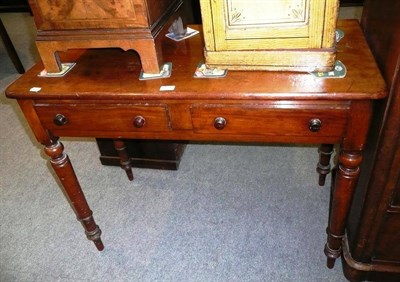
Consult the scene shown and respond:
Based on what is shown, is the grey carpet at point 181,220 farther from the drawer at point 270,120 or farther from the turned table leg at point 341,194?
the drawer at point 270,120

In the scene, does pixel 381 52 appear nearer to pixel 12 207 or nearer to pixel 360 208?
pixel 360 208

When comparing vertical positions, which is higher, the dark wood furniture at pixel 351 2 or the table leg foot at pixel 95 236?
the table leg foot at pixel 95 236

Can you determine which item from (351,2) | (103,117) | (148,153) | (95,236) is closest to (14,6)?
(148,153)

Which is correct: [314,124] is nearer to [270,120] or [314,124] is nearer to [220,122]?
[270,120]

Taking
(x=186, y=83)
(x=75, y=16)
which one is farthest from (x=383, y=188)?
(x=75, y=16)

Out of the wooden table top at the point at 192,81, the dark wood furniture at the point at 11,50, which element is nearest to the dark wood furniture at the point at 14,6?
the dark wood furniture at the point at 11,50

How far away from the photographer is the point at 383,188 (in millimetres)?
1070

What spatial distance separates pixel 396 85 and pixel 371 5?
0.35 metres

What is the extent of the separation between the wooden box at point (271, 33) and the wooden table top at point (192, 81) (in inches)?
1.5

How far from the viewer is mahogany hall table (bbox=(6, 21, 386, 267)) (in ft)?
3.10

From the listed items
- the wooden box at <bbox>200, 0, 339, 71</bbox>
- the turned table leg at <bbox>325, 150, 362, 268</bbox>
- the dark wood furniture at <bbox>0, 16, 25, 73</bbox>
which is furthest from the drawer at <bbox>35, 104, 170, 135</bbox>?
the dark wood furniture at <bbox>0, 16, 25, 73</bbox>

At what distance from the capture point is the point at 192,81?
1027mm

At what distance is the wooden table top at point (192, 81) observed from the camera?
92cm

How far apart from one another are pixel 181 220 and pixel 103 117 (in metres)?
0.74
